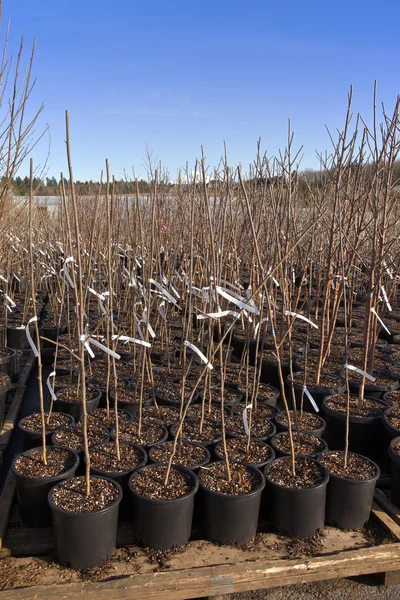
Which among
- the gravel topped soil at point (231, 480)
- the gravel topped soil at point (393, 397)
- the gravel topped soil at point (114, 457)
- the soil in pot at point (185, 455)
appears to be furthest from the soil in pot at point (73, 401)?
the gravel topped soil at point (393, 397)

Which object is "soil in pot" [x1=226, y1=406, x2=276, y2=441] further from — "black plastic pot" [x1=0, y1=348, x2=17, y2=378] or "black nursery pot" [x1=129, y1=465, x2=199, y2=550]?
"black plastic pot" [x1=0, y1=348, x2=17, y2=378]

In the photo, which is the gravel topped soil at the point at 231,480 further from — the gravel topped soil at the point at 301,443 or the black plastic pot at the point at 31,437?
the black plastic pot at the point at 31,437

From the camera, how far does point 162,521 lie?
152 centimetres

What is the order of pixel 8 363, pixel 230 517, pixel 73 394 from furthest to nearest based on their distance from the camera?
pixel 8 363 → pixel 73 394 → pixel 230 517

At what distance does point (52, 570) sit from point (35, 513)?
27cm

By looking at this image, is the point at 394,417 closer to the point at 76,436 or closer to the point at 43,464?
the point at 76,436

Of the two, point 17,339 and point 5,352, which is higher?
point 5,352

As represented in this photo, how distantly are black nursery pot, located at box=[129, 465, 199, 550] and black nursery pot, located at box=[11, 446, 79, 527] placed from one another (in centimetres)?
31

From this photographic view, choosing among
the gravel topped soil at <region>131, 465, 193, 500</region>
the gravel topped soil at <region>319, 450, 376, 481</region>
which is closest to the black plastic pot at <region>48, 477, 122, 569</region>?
the gravel topped soil at <region>131, 465, 193, 500</region>

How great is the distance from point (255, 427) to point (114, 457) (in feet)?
2.18

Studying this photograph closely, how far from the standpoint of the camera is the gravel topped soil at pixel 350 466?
1.75 meters

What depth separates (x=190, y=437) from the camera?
2.04 meters

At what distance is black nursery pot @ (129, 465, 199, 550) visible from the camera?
4.97 ft

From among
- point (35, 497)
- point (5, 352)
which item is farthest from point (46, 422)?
point (5, 352)
